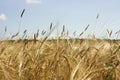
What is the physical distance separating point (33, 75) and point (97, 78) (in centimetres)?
38

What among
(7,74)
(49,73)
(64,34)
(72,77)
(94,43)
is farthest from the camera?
(94,43)

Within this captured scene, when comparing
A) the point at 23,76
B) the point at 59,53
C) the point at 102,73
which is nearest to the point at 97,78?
the point at 102,73

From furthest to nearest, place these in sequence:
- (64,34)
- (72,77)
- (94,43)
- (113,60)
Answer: (94,43) → (64,34) → (113,60) → (72,77)

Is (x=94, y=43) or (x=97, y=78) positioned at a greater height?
(x=94, y=43)

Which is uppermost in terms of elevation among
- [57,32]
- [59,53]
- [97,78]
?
[57,32]

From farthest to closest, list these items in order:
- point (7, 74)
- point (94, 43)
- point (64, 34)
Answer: point (94, 43) < point (64, 34) < point (7, 74)

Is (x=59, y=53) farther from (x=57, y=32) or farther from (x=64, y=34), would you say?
(x=64, y=34)

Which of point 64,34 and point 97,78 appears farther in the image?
point 64,34

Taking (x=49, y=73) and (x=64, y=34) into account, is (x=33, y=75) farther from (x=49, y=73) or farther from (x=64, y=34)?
(x=64, y=34)

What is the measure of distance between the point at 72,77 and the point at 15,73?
0.52 meters

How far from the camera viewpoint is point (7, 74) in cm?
178

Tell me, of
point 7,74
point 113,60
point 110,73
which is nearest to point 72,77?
point 7,74

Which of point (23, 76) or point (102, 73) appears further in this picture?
point (102, 73)

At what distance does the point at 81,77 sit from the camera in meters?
1.50
